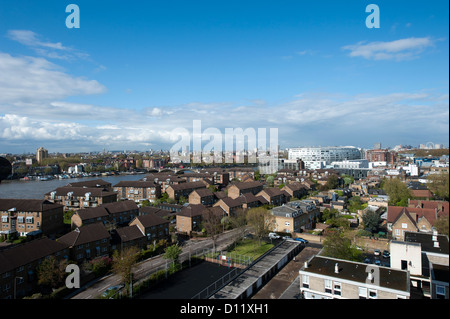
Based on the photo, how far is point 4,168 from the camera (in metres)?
1.81

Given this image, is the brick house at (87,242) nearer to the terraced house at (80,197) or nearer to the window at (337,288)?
the terraced house at (80,197)

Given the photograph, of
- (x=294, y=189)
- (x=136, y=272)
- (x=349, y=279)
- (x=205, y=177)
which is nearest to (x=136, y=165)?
(x=205, y=177)

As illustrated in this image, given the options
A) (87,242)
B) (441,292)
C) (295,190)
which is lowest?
(87,242)

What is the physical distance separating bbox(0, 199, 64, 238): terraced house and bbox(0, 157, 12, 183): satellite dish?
36.9 ft

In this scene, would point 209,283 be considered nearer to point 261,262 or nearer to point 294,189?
point 261,262

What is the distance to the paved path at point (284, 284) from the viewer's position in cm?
626

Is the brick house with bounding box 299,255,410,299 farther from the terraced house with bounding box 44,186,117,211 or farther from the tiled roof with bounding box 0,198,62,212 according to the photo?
the terraced house with bounding box 44,186,117,211

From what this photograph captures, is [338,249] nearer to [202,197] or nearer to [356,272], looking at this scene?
[356,272]

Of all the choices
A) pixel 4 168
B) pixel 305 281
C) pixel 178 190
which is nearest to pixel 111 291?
pixel 305 281

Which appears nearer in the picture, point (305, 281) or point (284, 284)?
point (305, 281)

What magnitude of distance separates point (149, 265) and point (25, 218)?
6635mm

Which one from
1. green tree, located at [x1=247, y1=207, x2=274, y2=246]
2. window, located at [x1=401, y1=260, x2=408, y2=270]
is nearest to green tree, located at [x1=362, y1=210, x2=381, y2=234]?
green tree, located at [x1=247, y1=207, x2=274, y2=246]

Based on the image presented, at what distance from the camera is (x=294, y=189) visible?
1792 cm
